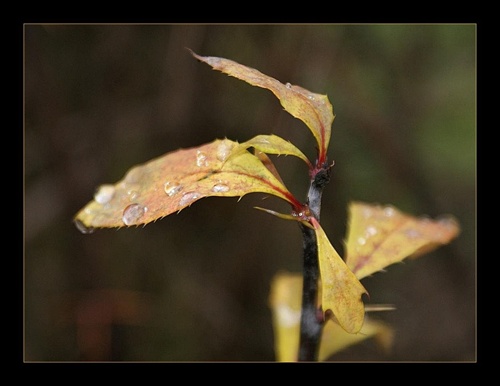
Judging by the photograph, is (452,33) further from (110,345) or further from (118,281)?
(110,345)

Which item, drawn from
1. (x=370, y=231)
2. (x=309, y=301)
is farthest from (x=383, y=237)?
(x=309, y=301)

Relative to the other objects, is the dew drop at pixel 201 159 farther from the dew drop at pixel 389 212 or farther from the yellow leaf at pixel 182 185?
the dew drop at pixel 389 212

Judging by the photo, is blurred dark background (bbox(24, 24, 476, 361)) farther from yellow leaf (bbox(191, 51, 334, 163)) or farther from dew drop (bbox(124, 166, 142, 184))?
yellow leaf (bbox(191, 51, 334, 163))

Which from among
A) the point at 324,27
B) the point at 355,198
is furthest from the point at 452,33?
the point at 355,198

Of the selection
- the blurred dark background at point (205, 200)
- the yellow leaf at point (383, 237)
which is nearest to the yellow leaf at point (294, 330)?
the yellow leaf at point (383, 237)

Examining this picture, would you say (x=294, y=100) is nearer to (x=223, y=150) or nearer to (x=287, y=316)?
(x=223, y=150)
